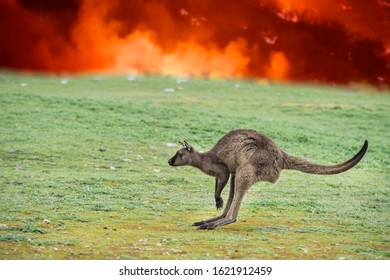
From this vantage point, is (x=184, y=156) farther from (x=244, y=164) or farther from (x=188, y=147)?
(x=244, y=164)

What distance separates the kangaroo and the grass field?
0.44 metres

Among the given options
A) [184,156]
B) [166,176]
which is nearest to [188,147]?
[184,156]

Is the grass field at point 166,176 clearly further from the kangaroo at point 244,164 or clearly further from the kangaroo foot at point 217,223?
the kangaroo at point 244,164

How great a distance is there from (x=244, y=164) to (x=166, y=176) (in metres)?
4.36

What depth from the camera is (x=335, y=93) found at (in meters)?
27.5

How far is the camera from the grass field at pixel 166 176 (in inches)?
389

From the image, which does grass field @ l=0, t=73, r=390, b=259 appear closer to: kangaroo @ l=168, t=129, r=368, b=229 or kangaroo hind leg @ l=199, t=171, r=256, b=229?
kangaroo hind leg @ l=199, t=171, r=256, b=229

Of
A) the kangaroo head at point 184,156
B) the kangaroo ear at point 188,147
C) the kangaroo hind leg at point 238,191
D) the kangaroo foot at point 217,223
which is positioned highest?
the kangaroo ear at point 188,147

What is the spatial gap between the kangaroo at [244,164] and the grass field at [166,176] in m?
0.44

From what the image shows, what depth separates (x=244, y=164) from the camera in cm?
1037

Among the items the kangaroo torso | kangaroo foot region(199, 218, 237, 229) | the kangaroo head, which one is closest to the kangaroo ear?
the kangaroo head

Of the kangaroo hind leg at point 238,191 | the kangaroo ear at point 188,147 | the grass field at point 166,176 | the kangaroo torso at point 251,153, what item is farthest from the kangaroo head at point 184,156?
the kangaroo hind leg at point 238,191

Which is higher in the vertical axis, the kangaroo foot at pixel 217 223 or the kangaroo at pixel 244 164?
the kangaroo at pixel 244 164

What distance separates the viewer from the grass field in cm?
989
